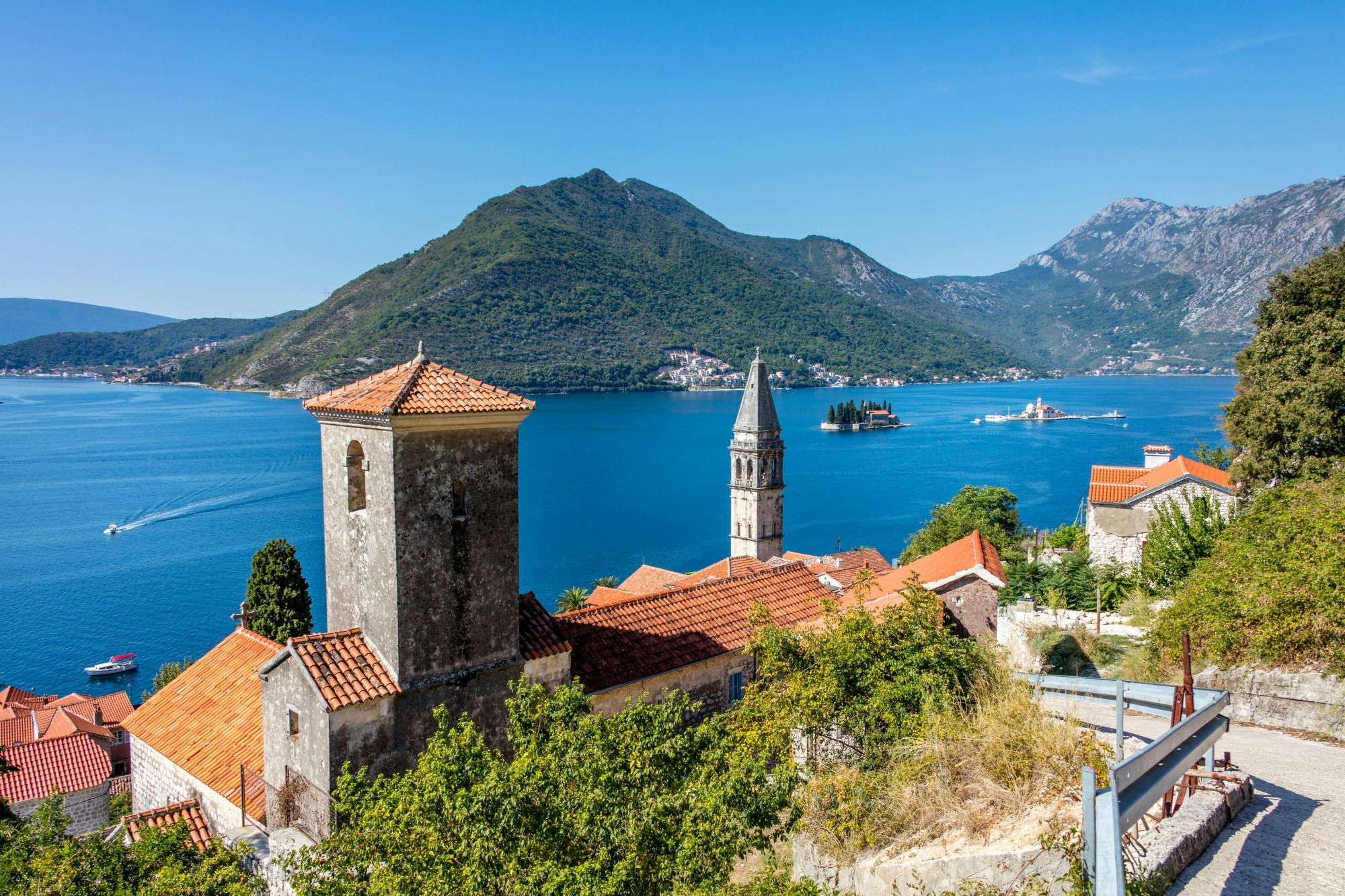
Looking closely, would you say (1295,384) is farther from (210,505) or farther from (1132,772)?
(210,505)

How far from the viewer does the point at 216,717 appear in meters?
11.9

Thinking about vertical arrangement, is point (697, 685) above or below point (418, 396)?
below

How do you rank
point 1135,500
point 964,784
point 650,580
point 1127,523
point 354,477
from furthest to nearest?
1. point 650,580
2. point 1127,523
3. point 1135,500
4. point 354,477
5. point 964,784

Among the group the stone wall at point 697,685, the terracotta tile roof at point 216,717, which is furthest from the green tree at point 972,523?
the terracotta tile roof at point 216,717

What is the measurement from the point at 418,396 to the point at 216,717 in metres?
6.53

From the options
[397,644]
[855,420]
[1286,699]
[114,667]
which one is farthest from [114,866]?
[855,420]

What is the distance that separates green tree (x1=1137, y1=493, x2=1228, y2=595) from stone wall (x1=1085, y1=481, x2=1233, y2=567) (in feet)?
23.7

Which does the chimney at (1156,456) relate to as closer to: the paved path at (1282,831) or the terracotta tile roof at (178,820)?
the paved path at (1282,831)

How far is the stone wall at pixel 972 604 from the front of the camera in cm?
1639

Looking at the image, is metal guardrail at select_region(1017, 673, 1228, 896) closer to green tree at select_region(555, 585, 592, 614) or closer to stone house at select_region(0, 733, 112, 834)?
stone house at select_region(0, 733, 112, 834)

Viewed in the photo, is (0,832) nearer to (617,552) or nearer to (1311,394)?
(1311,394)

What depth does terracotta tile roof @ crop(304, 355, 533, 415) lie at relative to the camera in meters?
9.06

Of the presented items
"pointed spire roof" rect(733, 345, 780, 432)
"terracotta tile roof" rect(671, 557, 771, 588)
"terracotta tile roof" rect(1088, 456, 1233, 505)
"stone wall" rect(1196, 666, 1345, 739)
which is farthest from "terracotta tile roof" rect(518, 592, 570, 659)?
"terracotta tile roof" rect(1088, 456, 1233, 505)

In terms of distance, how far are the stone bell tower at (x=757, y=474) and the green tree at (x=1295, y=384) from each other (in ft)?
50.7
